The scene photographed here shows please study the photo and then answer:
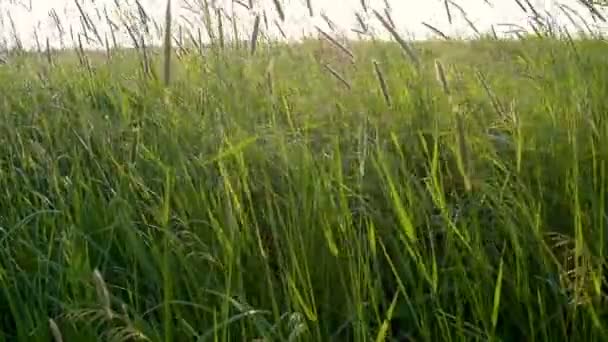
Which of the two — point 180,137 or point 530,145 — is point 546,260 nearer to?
point 530,145

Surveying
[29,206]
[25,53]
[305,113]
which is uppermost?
[25,53]

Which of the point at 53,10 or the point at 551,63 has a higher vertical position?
the point at 53,10

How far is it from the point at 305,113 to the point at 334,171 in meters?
0.60

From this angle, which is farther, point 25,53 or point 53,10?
point 25,53

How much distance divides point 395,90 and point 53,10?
52.2 inches

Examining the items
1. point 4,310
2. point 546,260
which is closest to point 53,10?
point 4,310

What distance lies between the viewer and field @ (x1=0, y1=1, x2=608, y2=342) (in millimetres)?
1025

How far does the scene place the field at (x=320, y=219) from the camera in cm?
103

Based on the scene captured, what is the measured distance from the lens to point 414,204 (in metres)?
1.28

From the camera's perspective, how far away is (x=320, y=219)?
Result: 120cm

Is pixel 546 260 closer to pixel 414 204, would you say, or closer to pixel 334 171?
pixel 414 204

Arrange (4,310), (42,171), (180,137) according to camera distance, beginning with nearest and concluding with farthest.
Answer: (4,310) < (42,171) < (180,137)

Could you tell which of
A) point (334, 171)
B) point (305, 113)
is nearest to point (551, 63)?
point (305, 113)

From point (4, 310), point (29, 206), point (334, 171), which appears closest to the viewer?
point (4, 310)
